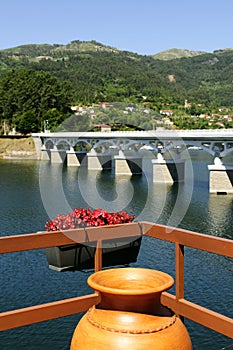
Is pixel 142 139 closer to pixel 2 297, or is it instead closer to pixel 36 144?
pixel 36 144

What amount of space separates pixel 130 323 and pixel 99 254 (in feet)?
4.52

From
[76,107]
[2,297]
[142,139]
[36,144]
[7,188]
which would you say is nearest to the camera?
[2,297]

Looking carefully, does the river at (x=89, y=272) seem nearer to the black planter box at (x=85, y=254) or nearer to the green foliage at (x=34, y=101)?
the black planter box at (x=85, y=254)

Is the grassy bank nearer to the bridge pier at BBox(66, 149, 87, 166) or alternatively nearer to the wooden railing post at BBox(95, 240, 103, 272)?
the bridge pier at BBox(66, 149, 87, 166)

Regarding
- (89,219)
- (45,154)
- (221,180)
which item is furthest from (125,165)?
(89,219)

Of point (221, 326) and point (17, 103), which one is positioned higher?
point (17, 103)

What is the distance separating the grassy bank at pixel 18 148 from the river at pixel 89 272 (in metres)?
22.8

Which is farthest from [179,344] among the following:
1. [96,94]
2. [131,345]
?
[96,94]

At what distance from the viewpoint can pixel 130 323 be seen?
8.98 feet

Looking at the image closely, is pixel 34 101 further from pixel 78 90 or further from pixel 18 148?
pixel 78 90

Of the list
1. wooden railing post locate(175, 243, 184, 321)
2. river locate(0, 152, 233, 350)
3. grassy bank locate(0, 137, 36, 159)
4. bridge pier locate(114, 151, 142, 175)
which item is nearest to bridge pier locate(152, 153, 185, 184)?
river locate(0, 152, 233, 350)

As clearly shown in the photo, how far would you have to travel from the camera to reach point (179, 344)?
2.75 meters

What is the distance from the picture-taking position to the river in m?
8.91

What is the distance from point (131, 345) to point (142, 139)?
1661 inches
